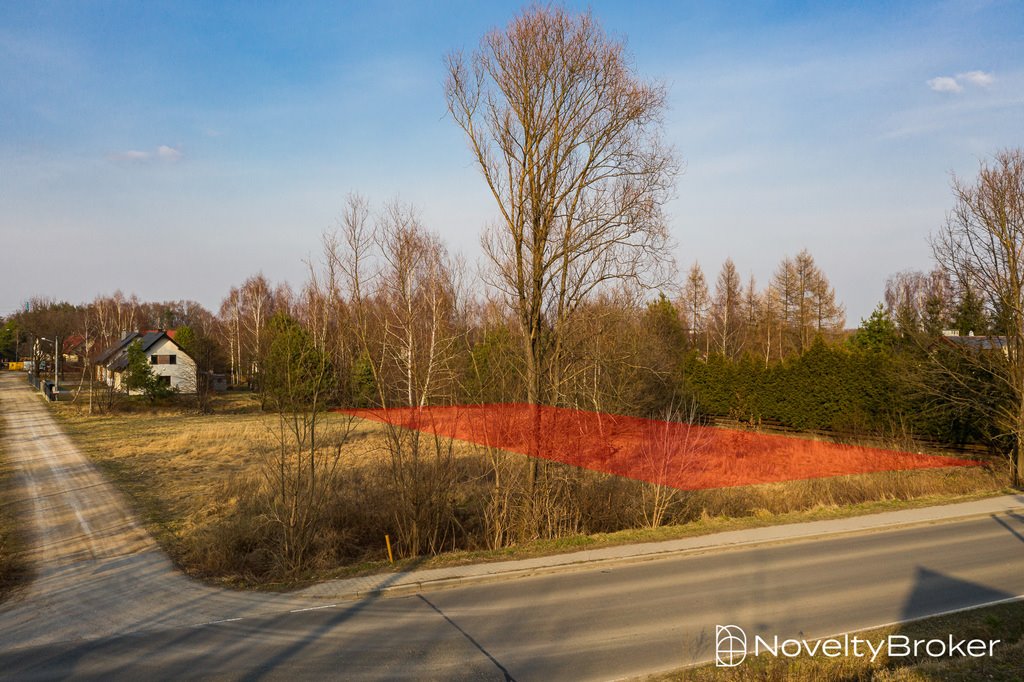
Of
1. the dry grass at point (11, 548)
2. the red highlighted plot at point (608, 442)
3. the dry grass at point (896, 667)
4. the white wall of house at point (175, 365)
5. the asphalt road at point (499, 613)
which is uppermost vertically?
the white wall of house at point (175, 365)

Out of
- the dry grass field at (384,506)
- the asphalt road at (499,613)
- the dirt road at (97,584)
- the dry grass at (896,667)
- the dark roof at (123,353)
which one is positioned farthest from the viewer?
the dark roof at (123,353)

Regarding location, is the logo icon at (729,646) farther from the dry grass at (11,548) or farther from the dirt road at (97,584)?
the dry grass at (11,548)

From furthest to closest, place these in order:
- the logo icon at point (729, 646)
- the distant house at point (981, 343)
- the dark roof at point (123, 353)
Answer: the dark roof at point (123, 353) < the distant house at point (981, 343) < the logo icon at point (729, 646)

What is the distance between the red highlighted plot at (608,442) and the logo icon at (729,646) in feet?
22.2

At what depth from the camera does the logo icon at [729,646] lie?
8016 millimetres

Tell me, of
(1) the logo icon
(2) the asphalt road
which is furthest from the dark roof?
(1) the logo icon

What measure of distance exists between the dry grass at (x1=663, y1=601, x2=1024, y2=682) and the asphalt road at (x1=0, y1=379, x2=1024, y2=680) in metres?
0.62

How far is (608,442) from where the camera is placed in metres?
18.8

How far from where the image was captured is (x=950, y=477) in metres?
22.5

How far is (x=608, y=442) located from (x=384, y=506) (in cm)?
662

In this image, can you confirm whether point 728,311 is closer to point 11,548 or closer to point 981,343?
point 981,343

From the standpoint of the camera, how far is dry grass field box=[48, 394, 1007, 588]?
13.0 metres

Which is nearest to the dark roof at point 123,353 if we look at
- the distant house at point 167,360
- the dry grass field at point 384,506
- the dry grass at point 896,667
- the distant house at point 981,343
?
the distant house at point 167,360

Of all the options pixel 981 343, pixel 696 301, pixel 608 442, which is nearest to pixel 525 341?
pixel 608 442
